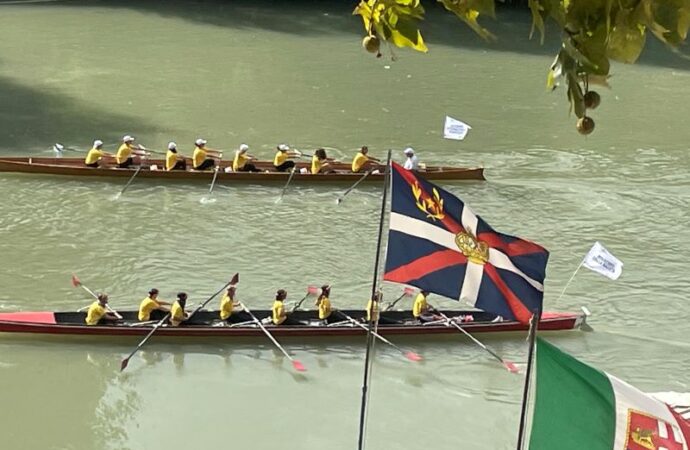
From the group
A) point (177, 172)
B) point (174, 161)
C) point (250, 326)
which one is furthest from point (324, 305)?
point (174, 161)

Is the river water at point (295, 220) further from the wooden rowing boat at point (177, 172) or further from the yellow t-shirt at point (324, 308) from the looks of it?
the yellow t-shirt at point (324, 308)

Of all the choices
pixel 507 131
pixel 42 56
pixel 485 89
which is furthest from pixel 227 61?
pixel 507 131

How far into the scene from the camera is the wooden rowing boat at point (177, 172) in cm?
1286

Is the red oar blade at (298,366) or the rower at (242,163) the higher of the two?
the rower at (242,163)

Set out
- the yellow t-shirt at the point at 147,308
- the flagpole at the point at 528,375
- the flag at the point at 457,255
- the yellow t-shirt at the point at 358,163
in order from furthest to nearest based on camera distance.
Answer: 1. the yellow t-shirt at the point at 358,163
2. the yellow t-shirt at the point at 147,308
3. the flag at the point at 457,255
4. the flagpole at the point at 528,375

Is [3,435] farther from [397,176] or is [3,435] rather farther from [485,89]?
[485,89]

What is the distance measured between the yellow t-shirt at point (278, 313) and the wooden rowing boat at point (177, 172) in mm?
4164

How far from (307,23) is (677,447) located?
2092cm

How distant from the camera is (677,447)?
3.88m

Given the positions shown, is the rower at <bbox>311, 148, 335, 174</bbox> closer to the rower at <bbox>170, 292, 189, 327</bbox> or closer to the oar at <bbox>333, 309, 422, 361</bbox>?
the oar at <bbox>333, 309, 422, 361</bbox>

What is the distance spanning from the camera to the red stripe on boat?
884 cm

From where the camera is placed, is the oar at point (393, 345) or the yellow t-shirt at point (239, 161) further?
the yellow t-shirt at point (239, 161)

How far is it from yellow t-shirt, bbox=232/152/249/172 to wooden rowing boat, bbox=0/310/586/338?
3.97 metres

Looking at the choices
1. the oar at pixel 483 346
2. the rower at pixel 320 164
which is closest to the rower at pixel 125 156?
the rower at pixel 320 164
